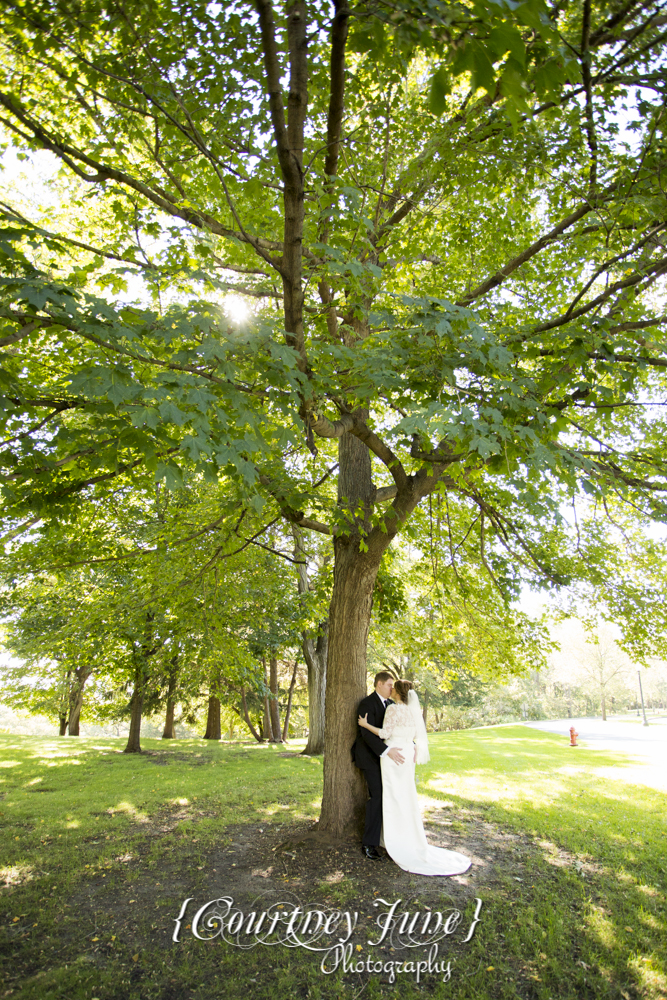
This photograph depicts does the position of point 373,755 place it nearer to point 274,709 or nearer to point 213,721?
point 274,709

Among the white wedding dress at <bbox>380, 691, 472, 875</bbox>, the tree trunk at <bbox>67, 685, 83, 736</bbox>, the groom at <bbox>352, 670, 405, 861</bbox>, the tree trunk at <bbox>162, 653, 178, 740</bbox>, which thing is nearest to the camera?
the white wedding dress at <bbox>380, 691, 472, 875</bbox>

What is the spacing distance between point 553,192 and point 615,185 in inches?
50.8

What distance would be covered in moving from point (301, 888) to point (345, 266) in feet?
18.7

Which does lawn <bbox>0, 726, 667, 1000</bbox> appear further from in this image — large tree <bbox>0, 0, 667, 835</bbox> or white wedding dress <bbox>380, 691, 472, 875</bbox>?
large tree <bbox>0, 0, 667, 835</bbox>

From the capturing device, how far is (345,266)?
4.00 m

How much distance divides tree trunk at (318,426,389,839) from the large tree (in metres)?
0.03

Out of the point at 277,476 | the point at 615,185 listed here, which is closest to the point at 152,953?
the point at 277,476

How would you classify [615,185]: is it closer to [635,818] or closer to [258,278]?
[258,278]

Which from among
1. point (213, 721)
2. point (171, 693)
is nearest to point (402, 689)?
point (171, 693)

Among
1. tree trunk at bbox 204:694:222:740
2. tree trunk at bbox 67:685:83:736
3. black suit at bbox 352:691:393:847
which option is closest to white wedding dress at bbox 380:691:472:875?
black suit at bbox 352:691:393:847

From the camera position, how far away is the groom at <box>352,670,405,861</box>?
20.2ft

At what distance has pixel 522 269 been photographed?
7.20 m

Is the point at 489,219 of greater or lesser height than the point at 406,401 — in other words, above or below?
above

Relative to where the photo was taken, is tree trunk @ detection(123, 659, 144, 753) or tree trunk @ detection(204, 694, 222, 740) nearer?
tree trunk @ detection(123, 659, 144, 753)
